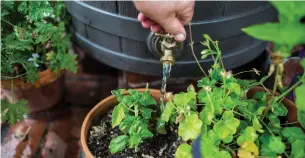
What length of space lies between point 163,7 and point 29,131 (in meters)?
0.87

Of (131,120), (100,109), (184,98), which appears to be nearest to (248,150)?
(184,98)

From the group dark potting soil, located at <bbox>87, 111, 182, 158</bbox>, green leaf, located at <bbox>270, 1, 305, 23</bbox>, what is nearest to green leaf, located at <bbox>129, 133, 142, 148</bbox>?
dark potting soil, located at <bbox>87, 111, 182, 158</bbox>

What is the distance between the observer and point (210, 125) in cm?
84

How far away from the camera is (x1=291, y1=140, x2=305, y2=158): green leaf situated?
0.75 meters

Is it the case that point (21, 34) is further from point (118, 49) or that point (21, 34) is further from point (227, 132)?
point (227, 132)

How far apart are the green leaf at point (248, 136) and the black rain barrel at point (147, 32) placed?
456mm

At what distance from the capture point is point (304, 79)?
2.34 ft

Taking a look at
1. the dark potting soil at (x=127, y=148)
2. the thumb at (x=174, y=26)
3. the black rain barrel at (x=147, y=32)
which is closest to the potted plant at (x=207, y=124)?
the dark potting soil at (x=127, y=148)

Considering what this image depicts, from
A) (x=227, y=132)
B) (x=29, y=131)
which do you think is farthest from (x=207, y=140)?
(x=29, y=131)

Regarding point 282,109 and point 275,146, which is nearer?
point 275,146

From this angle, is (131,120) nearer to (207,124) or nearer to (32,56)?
(207,124)

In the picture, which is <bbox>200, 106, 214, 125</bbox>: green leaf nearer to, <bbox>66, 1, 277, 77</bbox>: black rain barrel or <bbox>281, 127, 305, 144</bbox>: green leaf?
<bbox>281, 127, 305, 144</bbox>: green leaf

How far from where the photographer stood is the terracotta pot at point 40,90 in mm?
1254

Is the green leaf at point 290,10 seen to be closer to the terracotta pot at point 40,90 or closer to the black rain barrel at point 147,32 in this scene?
the black rain barrel at point 147,32
